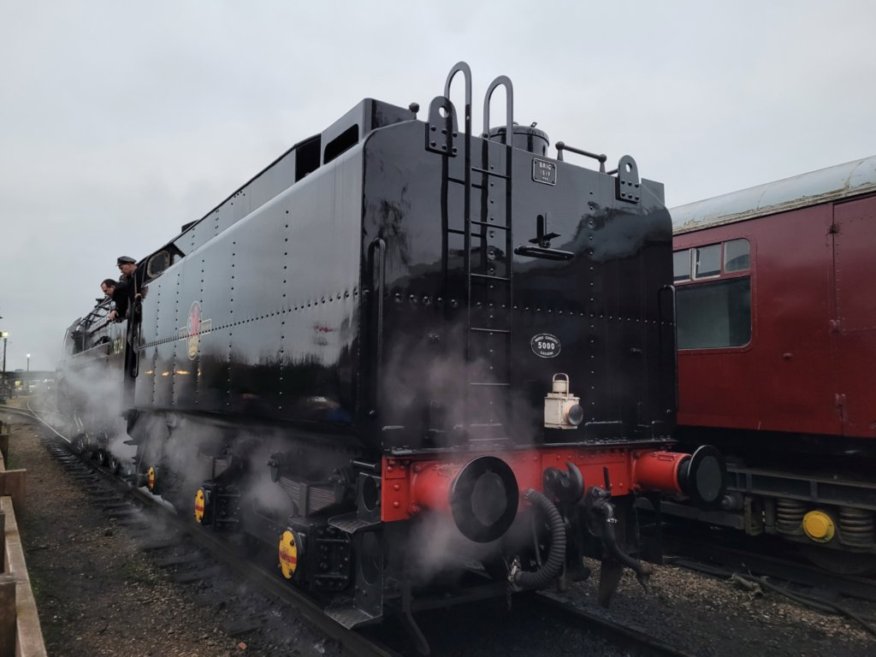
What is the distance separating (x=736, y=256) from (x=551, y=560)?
4.40 meters

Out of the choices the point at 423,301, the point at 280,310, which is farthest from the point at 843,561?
the point at 280,310

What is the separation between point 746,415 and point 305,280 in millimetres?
4426

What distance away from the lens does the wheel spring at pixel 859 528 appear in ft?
17.3

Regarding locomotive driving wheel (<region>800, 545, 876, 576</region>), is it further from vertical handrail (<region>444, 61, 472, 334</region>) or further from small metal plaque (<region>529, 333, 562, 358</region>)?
vertical handrail (<region>444, 61, 472, 334</region>)

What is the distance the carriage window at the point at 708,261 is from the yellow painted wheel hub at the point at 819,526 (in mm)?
2441

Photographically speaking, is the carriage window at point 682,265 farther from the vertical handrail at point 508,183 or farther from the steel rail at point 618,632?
the steel rail at point 618,632

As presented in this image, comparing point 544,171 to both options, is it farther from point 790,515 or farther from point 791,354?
point 790,515

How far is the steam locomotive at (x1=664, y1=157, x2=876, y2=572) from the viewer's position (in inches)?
208

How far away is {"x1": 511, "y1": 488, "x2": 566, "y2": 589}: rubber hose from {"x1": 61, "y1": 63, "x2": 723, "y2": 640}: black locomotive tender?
1 centimetres

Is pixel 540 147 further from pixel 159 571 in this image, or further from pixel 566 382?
pixel 159 571

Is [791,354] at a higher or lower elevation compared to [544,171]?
lower

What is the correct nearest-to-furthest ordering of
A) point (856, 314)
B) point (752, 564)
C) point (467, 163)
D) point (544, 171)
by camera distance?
1. point (467, 163)
2. point (544, 171)
3. point (856, 314)
4. point (752, 564)

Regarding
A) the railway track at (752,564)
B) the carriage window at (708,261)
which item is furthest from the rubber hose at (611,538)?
the carriage window at (708,261)

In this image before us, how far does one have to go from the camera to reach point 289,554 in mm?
3578
